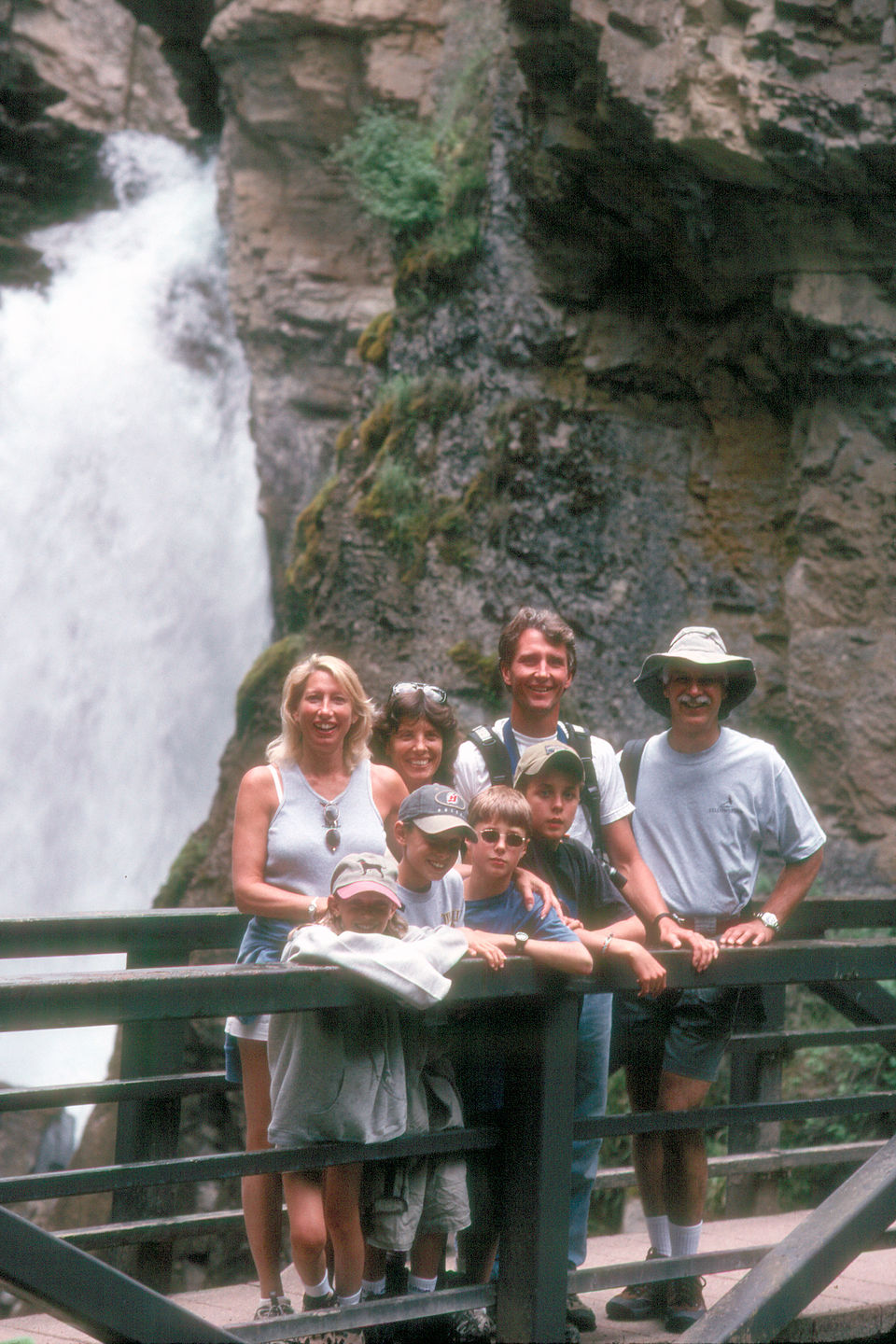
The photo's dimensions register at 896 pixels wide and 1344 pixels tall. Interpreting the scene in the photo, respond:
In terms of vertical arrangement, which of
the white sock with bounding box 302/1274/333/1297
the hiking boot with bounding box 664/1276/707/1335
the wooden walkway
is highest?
the white sock with bounding box 302/1274/333/1297

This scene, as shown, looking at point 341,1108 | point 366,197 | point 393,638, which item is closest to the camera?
point 341,1108

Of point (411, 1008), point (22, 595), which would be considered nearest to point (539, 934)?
point (411, 1008)

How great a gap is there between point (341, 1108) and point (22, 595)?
455 inches

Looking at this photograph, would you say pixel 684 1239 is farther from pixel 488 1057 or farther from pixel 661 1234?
pixel 488 1057

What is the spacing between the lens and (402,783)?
368 cm

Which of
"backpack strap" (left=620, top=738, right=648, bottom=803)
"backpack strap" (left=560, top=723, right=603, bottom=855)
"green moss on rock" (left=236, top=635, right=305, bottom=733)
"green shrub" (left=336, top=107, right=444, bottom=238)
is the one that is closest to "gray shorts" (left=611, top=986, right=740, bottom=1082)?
"backpack strap" (left=560, top=723, right=603, bottom=855)

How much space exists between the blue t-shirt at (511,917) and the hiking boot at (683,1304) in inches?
42.6

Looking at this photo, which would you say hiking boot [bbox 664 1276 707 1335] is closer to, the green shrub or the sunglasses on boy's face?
the sunglasses on boy's face

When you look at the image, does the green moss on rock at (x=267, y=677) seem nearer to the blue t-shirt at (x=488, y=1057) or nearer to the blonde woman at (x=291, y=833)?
the blonde woman at (x=291, y=833)

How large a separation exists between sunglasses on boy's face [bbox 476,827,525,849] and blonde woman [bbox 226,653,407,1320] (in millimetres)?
397

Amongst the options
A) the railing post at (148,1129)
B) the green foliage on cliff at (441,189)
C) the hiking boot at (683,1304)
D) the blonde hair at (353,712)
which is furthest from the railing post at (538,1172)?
the green foliage on cliff at (441,189)

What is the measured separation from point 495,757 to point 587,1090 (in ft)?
2.96

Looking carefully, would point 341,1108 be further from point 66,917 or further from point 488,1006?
point 66,917

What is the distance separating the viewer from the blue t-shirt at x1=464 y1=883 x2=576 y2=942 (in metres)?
3.12
